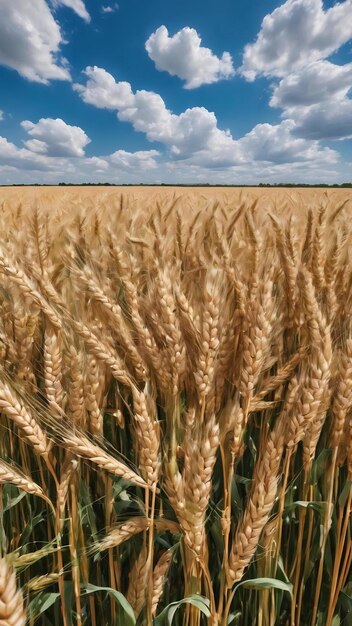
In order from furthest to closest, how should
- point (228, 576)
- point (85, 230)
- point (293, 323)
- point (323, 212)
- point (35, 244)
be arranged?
1. point (85, 230)
2. point (323, 212)
3. point (35, 244)
4. point (293, 323)
5. point (228, 576)

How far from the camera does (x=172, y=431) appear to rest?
3.19 feet

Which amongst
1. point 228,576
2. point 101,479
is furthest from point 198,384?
point 101,479

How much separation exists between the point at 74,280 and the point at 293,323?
81cm

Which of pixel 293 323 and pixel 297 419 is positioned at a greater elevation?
pixel 293 323

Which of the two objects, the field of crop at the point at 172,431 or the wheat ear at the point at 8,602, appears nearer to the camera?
the wheat ear at the point at 8,602

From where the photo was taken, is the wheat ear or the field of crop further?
the field of crop

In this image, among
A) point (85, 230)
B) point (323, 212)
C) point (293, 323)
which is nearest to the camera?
point (293, 323)

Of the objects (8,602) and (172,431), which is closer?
(8,602)

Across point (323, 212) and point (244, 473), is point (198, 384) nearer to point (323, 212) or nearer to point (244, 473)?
point (244, 473)

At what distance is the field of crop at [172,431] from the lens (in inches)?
33.9

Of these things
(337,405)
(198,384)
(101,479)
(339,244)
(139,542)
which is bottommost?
(139,542)

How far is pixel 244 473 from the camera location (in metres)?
1.42

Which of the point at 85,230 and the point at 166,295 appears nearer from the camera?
the point at 166,295

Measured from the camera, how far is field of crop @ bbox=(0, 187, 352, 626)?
2.82 ft
